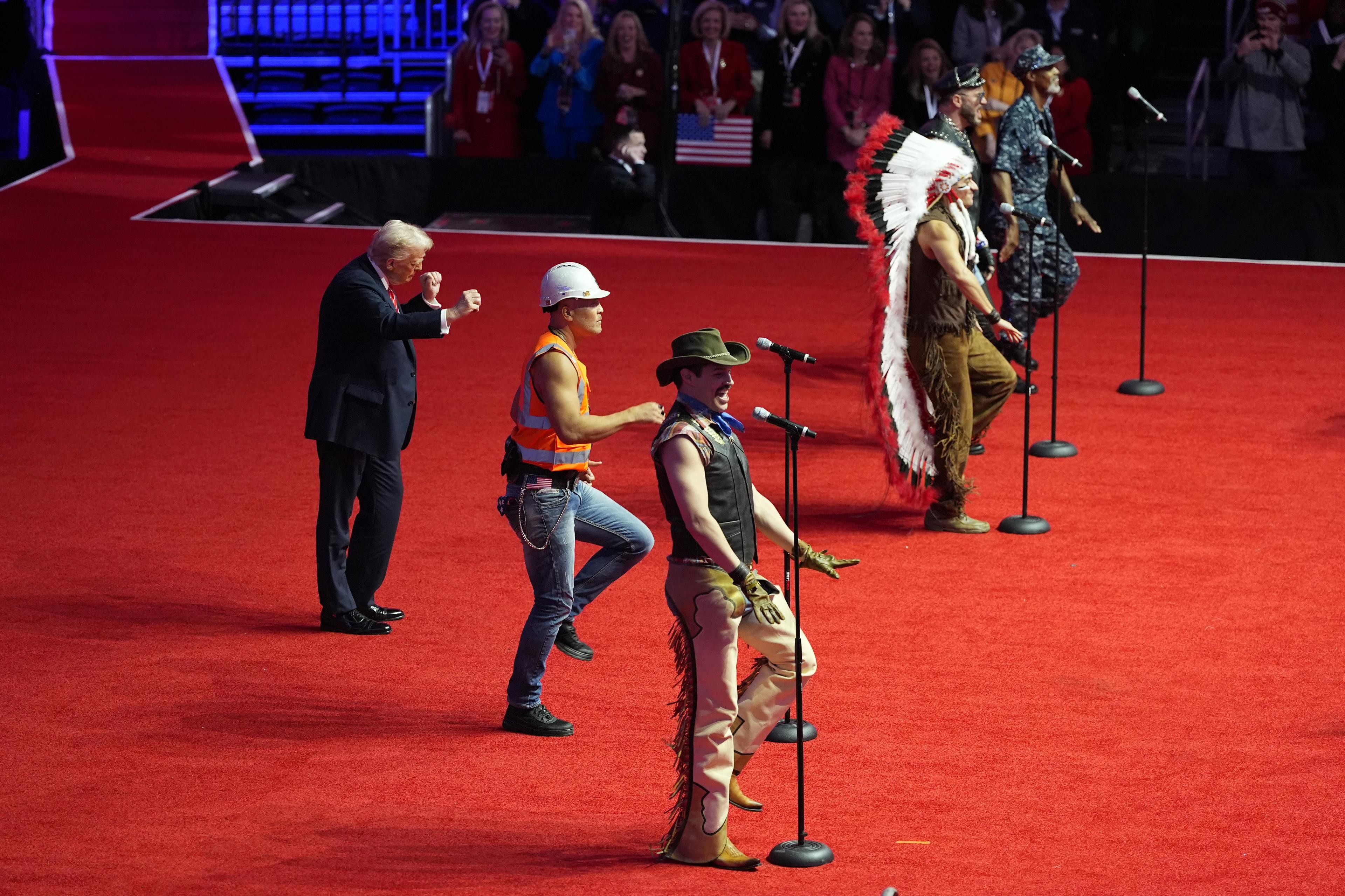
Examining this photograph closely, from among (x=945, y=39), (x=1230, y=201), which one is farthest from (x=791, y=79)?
(x=1230, y=201)

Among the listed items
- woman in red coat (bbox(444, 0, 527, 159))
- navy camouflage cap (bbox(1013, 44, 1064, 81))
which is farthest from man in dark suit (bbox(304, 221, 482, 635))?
woman in red coat (bbox(444, 0, 527, 159))

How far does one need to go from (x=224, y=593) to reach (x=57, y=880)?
2.95 m

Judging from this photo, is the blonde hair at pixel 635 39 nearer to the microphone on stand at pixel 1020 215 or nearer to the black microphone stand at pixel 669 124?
the black microphone stand at pixel 669 124

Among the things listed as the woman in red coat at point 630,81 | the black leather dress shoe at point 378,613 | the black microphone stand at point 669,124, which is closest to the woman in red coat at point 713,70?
the black microphone stand at point 669,124

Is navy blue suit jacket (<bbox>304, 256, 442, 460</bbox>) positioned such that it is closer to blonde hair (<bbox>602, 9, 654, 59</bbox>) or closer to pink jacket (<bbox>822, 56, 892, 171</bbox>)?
pink jacket (<bbox>822, 56, 892, 171</bbox>)

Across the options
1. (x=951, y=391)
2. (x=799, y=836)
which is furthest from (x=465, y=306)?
(x=951, y=391)

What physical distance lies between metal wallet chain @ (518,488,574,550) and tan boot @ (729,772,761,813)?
3.72 ft

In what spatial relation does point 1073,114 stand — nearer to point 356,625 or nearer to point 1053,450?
point 1053,450

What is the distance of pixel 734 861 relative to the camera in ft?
18.3

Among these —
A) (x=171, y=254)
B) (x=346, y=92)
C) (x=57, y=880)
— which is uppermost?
(x=346, y=92)

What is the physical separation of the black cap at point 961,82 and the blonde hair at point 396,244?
3.42m

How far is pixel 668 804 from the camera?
6.14 metres

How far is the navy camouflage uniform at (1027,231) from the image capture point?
37.1 feet

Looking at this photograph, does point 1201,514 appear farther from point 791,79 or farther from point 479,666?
point 791,79
